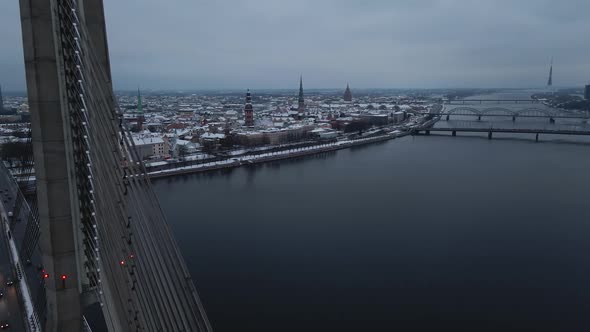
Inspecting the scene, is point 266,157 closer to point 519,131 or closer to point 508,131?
point 508,131

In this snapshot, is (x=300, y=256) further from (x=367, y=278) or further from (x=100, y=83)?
(x=100, y=83)

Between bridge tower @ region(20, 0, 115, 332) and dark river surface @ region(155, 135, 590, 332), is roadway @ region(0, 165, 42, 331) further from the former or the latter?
bridge tower @ region(20, 0, 115, 332)

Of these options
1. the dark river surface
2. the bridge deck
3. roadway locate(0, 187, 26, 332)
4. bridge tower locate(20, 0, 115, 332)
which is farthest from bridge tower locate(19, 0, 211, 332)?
the bridge deck

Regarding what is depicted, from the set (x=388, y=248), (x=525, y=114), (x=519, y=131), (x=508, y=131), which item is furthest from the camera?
(x=525, y=114)

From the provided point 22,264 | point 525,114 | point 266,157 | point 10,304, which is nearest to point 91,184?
point 10,304

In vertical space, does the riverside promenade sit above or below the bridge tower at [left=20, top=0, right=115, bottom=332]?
below

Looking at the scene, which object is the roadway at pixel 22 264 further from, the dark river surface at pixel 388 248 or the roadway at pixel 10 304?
the dark river surface at pixel 388 248

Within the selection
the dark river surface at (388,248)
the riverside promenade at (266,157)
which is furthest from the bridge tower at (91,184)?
the riverside promenade at (266,157)

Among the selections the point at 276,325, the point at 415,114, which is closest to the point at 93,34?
the point at 276,325
